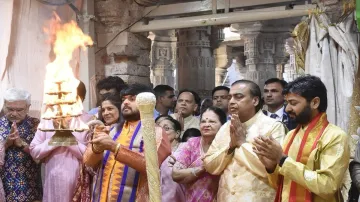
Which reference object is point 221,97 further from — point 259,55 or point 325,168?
point 259,55

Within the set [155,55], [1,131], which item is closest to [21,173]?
[1,131]

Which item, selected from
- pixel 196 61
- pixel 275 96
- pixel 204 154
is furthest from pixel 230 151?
pixel 196 61

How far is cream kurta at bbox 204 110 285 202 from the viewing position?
4098 millimetres

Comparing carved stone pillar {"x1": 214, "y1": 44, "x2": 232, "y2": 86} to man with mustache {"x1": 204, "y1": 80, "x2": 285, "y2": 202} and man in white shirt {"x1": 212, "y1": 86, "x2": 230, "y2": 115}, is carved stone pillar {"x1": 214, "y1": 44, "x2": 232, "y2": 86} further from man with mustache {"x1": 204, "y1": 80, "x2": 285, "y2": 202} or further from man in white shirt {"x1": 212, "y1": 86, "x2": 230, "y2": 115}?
man with mustache {"x1": 204, "y1": 80, "x2": 285, "y2": 202}

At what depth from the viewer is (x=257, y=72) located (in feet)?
36.4

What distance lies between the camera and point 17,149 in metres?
5.25

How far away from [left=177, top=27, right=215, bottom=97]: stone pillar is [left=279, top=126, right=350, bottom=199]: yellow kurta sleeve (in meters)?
6.48

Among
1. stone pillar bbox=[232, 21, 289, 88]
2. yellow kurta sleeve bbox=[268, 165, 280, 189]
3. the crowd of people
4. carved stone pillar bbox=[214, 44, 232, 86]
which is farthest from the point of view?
carved stone pillar bbox=[214, 44, 232, 86]

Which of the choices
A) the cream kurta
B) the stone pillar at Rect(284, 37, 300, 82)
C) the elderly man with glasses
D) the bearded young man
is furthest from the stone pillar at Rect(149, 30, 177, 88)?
the cream kurta

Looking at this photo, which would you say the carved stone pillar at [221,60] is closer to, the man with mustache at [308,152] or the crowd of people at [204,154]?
the crowd of people at [204,154]

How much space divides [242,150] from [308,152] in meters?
0.57

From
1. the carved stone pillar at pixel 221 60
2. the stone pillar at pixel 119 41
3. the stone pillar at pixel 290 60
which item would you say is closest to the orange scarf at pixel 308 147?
the stone pillar at pixel 119 41

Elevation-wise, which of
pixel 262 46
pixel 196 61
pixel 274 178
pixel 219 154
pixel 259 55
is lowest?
pixel 274 178

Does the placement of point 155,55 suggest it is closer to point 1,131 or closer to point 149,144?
point 1,131
